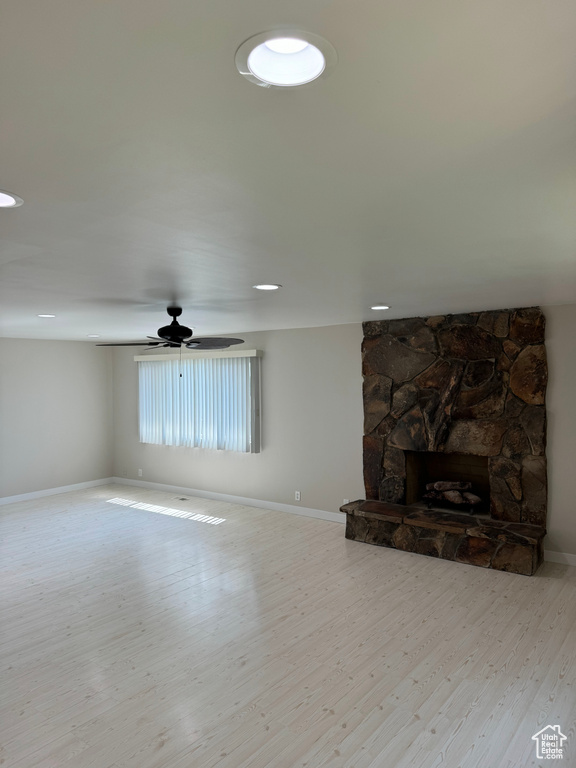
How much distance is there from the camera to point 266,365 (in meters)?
6.66

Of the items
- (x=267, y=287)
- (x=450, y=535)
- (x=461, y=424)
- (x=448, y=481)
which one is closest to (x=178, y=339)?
(x=267, y=287)

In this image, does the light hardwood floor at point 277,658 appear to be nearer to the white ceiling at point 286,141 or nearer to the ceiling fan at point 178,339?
the ceiling fan at point 178,339

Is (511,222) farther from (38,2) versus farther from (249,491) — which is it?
(249,491)

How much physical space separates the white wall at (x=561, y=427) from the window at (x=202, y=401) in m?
3.43

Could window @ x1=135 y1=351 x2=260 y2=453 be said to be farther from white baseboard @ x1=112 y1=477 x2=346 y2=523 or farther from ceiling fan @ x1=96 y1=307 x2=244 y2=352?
ceiling fan @ x1=96 y1=307 x2=244 y2=352

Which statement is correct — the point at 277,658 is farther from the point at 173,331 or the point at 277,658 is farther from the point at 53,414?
the point at 53,414

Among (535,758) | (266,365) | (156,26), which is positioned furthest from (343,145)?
→ (266,365)

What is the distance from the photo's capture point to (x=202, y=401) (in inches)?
288

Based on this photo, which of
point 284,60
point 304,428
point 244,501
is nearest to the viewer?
point 284,60

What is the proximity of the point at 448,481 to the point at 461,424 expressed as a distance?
0.76 metres

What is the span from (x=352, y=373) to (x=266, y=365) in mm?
1271

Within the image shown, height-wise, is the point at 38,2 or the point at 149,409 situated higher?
the point at 38,2

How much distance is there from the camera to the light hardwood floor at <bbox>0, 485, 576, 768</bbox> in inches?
94.2

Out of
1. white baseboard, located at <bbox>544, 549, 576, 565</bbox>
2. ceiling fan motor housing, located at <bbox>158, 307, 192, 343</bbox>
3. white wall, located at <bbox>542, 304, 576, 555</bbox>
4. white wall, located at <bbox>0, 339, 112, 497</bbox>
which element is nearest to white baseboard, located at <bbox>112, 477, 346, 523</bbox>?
white wall, located at <bbox>0, 339, 112, 497</bbox>
